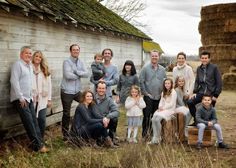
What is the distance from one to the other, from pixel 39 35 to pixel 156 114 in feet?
9.93

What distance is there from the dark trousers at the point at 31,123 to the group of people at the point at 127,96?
0.02 metres

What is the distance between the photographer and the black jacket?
24.8ft

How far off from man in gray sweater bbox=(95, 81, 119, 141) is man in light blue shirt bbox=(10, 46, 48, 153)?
131 cm

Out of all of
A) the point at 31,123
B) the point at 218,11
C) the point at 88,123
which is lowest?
the point at 88,123

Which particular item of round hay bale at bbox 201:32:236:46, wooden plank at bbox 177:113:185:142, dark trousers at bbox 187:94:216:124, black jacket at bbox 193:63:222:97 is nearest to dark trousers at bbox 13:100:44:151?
wooden plank at bbox 177:113:185:142

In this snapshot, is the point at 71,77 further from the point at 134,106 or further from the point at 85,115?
the point at 134,106

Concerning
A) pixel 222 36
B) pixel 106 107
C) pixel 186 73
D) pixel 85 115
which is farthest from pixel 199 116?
pixel 222 36

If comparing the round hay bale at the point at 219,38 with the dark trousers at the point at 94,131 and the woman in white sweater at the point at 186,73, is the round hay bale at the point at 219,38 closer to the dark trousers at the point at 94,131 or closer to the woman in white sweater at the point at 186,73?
the woman in white sweater at the point at 186,73

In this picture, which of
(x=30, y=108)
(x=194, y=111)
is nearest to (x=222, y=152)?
(x=194, y=111)

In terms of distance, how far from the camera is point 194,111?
798 cm

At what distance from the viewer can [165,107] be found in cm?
773

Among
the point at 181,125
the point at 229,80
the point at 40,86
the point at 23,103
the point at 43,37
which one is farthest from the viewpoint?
the point at 229,80

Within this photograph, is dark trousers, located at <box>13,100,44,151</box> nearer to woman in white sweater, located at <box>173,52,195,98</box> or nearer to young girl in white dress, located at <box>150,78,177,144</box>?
young girl in white dress, located at <box>150,78,177,144</box>

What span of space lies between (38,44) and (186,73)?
3.17 meters
